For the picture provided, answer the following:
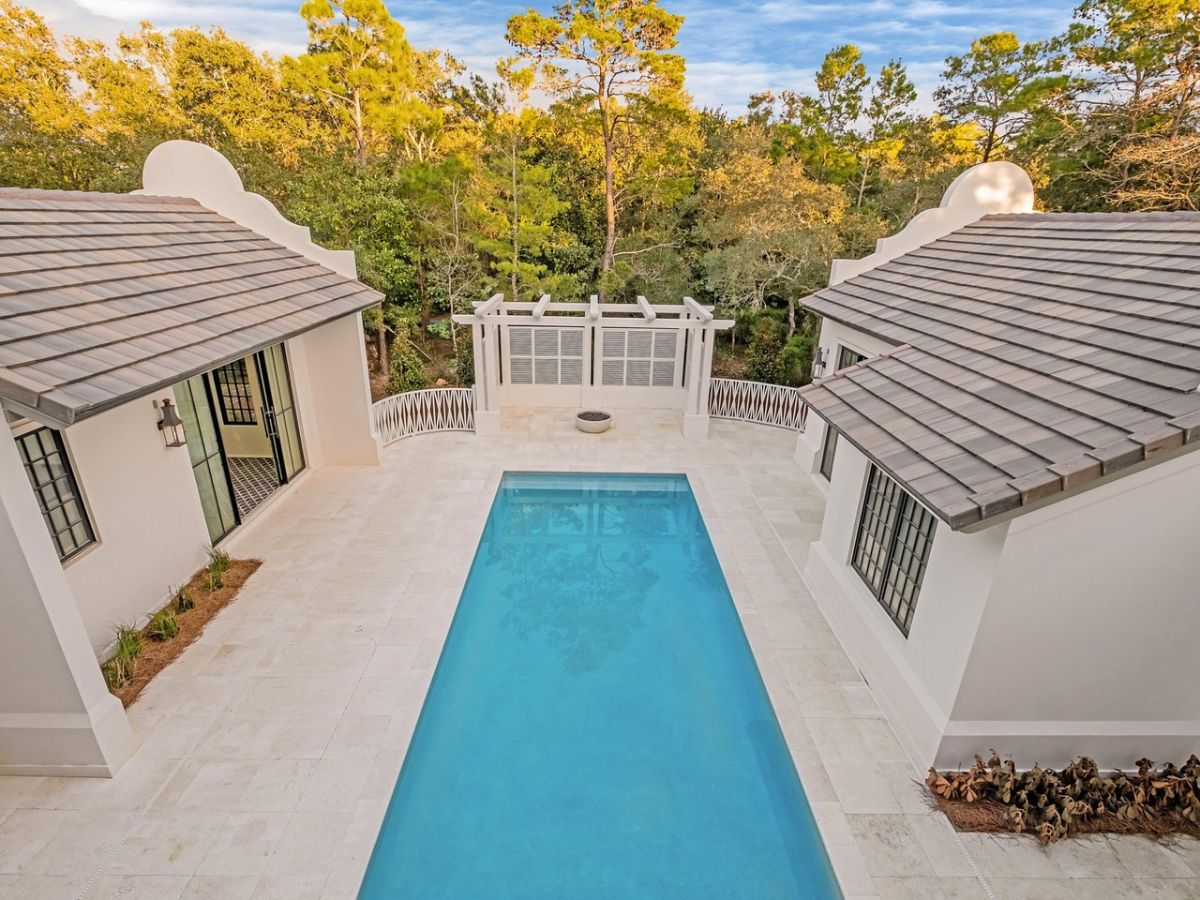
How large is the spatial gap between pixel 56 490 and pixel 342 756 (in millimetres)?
4402

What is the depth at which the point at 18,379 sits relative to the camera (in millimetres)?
4441

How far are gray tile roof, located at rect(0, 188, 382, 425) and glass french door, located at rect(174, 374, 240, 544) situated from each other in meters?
1.54

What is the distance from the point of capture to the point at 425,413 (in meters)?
14.5

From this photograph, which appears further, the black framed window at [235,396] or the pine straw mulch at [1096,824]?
the black framed window at [235,396]

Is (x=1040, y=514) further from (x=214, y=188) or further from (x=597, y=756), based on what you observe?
(x=214, y=188)

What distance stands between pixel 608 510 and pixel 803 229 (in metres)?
11.8

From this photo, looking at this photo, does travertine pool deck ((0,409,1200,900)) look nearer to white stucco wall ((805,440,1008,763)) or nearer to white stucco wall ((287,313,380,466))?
white stucco wall ((805,440,1008,763))

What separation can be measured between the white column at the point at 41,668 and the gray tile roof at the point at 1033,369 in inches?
291

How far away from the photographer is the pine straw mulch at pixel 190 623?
22.0 feet

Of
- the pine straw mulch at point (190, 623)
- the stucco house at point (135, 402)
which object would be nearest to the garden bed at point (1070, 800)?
the stucco house at point (135, 402)

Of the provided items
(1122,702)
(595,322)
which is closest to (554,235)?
(595,322)

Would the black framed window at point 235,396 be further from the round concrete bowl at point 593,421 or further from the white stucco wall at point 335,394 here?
the round concrete bowl at point 593,421

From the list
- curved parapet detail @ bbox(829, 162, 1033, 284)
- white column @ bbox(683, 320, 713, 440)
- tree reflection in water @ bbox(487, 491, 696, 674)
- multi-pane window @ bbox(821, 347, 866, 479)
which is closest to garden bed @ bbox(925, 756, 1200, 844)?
tree reflection in water @ bbox(487, 491, 696, 674)

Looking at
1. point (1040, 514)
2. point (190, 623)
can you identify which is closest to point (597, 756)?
point (1040, 514)
